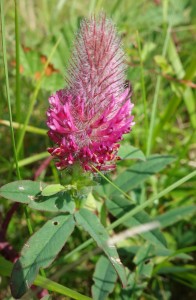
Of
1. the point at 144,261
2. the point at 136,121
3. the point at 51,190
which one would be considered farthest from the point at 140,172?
the point at 136,121

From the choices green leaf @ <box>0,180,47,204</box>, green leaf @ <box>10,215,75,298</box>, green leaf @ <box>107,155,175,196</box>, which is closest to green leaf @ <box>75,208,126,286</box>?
green leaf @ <box>10,215,75,298</box>

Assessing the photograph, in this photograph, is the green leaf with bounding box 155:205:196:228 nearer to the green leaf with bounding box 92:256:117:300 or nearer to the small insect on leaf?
the green leaf with bounding box 92:256:117:300

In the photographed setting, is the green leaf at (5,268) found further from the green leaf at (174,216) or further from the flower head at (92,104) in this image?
the green leaf at (174,216)

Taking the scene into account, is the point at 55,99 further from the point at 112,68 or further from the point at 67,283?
the point at 67,283

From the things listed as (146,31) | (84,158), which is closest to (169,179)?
(84,158)

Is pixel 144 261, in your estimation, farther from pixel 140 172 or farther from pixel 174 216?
pixel 140 172

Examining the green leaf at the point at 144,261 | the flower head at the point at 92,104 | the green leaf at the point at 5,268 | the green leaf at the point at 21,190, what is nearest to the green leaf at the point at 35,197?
the green leaf at the point at 21,190
